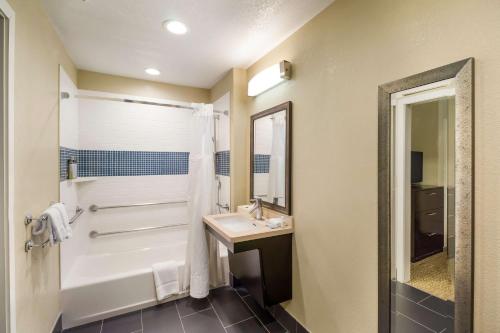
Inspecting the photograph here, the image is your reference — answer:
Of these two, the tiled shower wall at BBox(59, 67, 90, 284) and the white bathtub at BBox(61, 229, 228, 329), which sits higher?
the tiled shower wall at BBox(59, 67, 90, 284)

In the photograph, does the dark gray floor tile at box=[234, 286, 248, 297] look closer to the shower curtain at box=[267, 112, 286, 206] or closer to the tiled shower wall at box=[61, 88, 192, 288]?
the shower curtain at box=[267, 112, 286, 206]

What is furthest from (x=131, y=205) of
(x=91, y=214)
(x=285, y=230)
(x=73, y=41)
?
(x=285, y=230)

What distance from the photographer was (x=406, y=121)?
1130 mm

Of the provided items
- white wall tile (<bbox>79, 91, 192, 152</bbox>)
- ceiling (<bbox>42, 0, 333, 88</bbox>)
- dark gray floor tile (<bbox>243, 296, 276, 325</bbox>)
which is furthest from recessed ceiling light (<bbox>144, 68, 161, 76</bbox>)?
dark gray floor tile (<bbox>243, 296, 276, 325</bbox>)

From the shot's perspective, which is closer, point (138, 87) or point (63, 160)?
point (63, 160)

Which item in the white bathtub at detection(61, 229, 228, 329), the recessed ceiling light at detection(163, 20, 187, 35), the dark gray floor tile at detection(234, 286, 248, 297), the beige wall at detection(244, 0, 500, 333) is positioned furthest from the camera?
the dark gray floor tile at detection(234, 286, 248, 297)

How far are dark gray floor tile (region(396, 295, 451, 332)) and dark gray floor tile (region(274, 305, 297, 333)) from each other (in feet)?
3.15

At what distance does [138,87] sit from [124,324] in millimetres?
2658

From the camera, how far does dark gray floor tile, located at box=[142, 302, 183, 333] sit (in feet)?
6.22

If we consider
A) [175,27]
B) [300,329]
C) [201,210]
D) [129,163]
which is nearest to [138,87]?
[129,163]

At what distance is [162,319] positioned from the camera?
2021 millimetres

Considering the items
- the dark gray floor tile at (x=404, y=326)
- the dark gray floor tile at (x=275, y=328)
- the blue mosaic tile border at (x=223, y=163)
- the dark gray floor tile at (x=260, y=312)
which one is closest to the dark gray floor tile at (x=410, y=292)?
the dark gray floor tile at (x=404, y=326)

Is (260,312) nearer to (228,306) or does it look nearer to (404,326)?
(228,306)

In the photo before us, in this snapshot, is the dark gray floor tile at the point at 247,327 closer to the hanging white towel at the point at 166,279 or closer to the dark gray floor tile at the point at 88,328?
the hanging white towel at the point at 166,279
